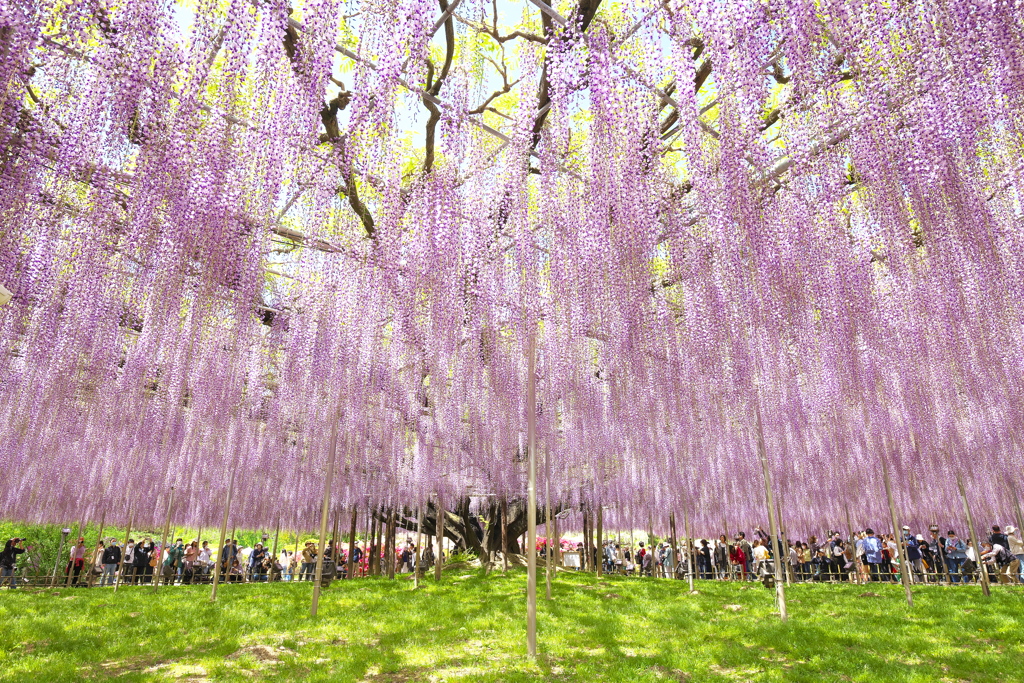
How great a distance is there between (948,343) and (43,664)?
11.2 meters

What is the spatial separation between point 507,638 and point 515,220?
4.95m

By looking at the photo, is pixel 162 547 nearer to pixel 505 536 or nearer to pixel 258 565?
pixel 505 536

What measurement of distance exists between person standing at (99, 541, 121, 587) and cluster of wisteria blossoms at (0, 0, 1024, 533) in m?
5.04

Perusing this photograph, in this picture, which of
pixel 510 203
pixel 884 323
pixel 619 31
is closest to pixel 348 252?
pixel 510 203

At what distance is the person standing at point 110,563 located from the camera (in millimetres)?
15516

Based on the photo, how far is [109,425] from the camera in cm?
1228

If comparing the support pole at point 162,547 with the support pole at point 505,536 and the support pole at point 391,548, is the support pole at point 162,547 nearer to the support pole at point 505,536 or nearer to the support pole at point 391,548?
the support pole at point 391,548

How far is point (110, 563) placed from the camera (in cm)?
1572

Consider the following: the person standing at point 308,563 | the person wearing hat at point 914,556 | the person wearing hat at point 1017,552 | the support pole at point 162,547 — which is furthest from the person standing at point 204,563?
the person wearing hat at point 1017,552

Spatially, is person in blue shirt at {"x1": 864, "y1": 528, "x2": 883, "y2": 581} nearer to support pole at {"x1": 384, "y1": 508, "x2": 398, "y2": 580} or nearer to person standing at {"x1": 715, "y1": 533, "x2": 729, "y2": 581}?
person standing at {"x1": 715, "y1": 533, "x2": 729, "y2": 581}

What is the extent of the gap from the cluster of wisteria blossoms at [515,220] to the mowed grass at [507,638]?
3259mm

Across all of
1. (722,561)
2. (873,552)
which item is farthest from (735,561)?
(873,552)

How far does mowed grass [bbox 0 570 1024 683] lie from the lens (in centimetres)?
557

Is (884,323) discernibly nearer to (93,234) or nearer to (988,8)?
(988,8)
